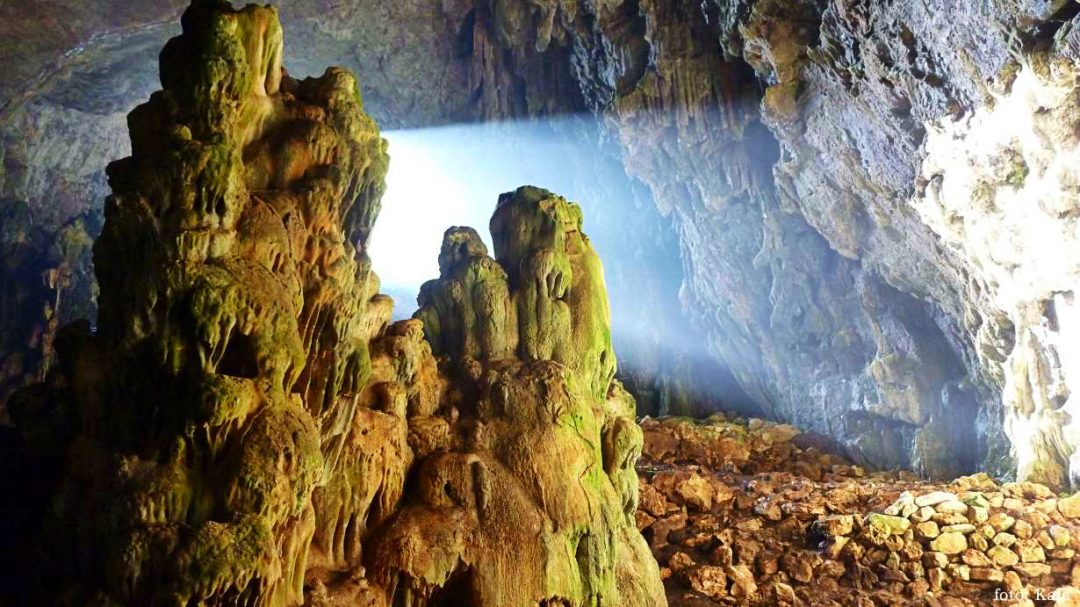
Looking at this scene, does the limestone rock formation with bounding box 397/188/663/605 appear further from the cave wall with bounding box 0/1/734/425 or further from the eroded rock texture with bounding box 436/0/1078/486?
the cave wall with bounding box 0/1/734/425

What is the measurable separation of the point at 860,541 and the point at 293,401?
6.49m

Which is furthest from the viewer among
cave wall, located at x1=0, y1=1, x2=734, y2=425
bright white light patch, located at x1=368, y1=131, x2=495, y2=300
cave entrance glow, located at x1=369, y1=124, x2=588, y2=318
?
bright white light patch, located at x1=368, y1=131, x2=495, y2=300

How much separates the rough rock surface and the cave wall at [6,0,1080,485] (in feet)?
14.8

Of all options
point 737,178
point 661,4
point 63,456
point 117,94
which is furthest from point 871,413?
point 117,94

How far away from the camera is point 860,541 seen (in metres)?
8.59

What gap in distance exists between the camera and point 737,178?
13844 mm

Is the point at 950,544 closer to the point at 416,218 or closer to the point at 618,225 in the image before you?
the point at 618,225

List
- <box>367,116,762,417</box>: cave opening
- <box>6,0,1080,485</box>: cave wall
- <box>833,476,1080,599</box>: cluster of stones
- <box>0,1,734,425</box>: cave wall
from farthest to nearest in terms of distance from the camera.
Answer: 1. <box>367,116,762,417</box>: cave opening
2. <box>0,1,734,425</box>: cave wall
3. <box>6,0,1080,485</box>: cave wall
4. <box>833,476,1080,599</box>: cluster of stones

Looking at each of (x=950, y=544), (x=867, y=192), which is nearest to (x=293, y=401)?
(x=950, y=544)

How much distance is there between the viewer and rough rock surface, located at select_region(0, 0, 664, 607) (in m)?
4.68

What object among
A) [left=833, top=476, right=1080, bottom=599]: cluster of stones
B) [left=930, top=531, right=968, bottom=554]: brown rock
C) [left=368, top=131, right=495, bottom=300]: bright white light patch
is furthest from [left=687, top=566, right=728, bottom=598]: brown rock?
[left=368, top=131, right=495, bottom=300]: bright white light patch

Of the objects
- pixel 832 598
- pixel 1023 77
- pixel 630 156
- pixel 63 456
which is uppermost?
pixel 630 156

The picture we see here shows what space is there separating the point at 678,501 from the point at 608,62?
899cm

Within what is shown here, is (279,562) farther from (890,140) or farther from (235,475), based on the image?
(890,140)
